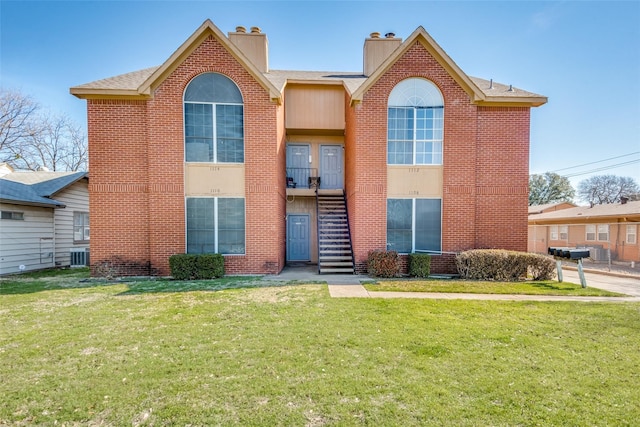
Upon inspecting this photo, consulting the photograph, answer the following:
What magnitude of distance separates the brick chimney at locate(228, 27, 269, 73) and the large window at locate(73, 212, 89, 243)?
1116 centimetres

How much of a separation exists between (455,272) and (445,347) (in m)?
7.13

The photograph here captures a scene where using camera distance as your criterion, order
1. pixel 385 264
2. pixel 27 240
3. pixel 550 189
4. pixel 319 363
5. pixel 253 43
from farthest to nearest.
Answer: pixel 550 189 < pixel 253 43 < pixel 27 240 < pixel 385 264 < pixel 319 363

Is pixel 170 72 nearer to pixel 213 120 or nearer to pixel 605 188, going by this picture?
pixel 213 120

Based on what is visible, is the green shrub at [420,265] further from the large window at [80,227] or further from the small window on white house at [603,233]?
the small window on white house at [603,233]

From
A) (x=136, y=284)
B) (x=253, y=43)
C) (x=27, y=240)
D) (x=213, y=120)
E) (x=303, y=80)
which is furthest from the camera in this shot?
(x=253, y=43)

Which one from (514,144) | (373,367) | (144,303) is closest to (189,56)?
(144,303)

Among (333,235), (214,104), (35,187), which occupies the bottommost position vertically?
(333,235)

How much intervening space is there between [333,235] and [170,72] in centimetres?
814

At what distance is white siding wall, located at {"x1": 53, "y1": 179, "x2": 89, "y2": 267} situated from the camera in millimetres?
13305

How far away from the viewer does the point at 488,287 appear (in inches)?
329

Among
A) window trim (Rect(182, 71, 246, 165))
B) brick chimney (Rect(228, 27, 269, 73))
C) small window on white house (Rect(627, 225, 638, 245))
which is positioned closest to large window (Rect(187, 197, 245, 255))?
window trim (Rect(182, 71, 246, 165))

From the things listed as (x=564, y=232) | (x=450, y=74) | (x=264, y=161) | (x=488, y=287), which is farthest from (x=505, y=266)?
(x=564, y=232)

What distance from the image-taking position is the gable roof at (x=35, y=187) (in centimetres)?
1142

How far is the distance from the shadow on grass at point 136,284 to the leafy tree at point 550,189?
5594 cm
